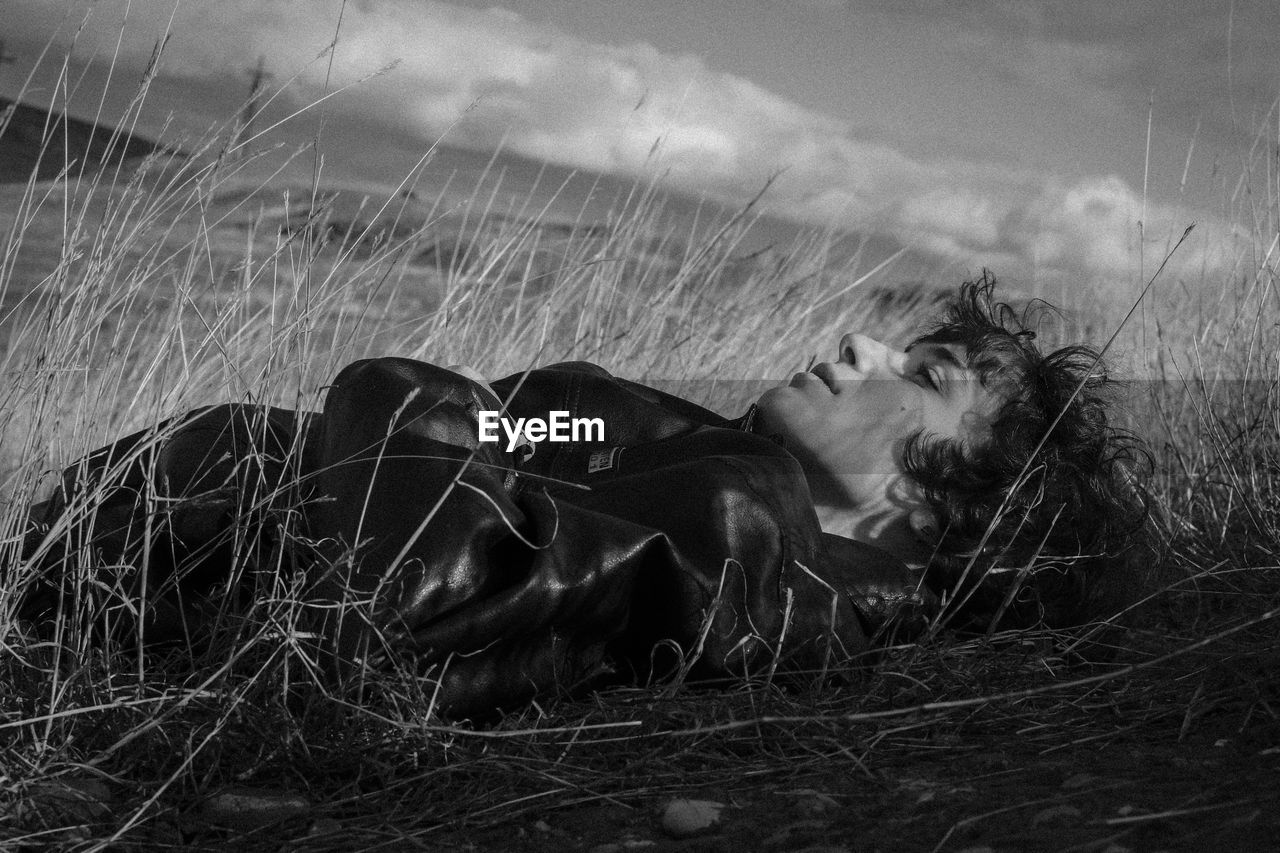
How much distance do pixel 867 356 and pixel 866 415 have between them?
0.10 metres

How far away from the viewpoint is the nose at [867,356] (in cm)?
198

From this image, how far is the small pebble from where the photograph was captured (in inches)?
45.1

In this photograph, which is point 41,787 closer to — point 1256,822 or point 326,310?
point 326,310

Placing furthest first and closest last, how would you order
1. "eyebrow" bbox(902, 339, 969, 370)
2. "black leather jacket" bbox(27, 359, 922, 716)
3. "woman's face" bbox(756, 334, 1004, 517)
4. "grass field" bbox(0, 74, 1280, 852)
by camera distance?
"eyebrow" bbox(902, 339, 969, 370), "woman's face" bbox(756, 334, 1004, 517), "black leather jacket" bbox(27, 359, 922, 716), "grass field" bbox(0, 74, 1280, 852)

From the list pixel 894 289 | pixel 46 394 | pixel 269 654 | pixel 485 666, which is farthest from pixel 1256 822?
pixel 894 289

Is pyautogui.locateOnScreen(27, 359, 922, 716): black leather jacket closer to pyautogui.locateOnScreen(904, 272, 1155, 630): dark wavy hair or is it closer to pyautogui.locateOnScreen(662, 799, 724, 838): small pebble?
pyautogui.locateOnScreen(904, 272, 1155, 630): dark wavy hair

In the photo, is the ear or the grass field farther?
the ear

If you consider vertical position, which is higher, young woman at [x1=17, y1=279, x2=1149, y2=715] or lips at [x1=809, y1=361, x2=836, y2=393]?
lips at [x1=809, y1=361, x2=836, y2=393]

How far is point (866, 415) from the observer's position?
196cm

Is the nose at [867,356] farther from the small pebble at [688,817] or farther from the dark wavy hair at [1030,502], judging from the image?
the small pebble at [688,817]

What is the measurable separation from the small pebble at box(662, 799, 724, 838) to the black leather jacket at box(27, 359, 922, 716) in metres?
0.32

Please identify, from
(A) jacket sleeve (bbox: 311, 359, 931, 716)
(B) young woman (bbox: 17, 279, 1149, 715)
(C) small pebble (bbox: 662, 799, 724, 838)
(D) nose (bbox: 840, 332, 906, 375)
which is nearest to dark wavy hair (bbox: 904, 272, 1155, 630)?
(B) young woman (bbox: 17, 279, 1149, 715)

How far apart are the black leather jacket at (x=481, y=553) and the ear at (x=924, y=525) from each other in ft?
0.60

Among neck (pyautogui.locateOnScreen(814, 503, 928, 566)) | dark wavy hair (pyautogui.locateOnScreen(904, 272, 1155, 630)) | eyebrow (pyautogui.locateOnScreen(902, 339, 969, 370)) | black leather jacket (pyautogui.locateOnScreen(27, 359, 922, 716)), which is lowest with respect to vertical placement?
black leather jacket (pyautogui.locateOnScreen(27, 359, 922, 716))
